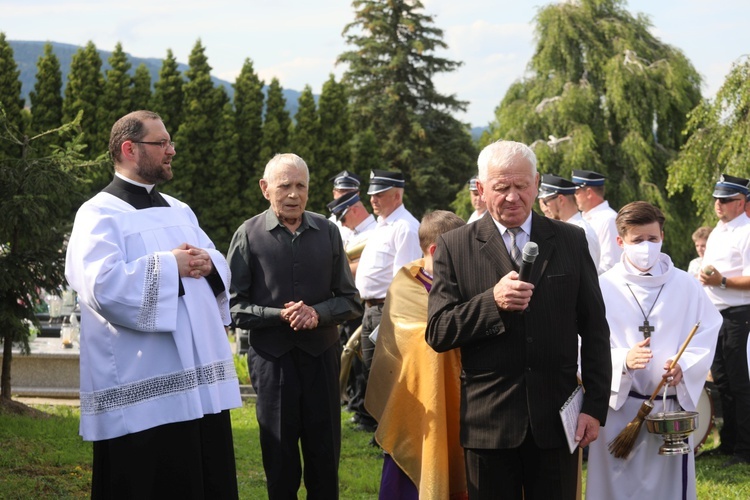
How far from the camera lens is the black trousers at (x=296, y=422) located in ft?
19.2

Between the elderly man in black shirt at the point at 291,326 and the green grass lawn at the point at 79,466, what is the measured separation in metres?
1.53

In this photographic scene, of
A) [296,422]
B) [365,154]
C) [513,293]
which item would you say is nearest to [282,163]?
[296,422]

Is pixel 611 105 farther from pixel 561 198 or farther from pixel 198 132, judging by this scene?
pixel 561 198

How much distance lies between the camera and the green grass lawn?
7238 millimetres

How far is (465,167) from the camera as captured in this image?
42.6 m

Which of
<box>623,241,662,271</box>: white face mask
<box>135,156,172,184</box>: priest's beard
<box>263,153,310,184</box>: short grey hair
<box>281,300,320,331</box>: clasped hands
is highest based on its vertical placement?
<box>263,153,310,184</box>: short grey hair

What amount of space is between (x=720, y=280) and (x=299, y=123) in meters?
27.4

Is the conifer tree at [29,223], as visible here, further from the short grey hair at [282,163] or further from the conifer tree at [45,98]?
the conifer tree at [45,98]

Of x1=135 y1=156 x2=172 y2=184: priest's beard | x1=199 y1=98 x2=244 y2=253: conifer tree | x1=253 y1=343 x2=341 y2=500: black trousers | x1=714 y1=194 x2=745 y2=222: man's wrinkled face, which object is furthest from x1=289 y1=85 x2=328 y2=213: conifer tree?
x1=135 y1=156 x2=172 y2=184: priest's beard

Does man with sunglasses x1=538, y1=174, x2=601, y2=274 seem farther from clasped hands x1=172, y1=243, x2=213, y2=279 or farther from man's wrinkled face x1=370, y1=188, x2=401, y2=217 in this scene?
clasped hands x1=172, y1=243, x2=213, y2=279

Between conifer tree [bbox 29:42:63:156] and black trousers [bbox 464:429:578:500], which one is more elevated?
conifer tree [bbox 29:42:63:156]

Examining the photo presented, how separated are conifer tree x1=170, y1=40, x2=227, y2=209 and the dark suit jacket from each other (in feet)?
96.2

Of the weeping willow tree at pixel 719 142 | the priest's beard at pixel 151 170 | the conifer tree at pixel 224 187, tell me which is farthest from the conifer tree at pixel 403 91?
the priest's beard at pixel 151 170

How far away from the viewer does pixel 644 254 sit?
18.5ft
